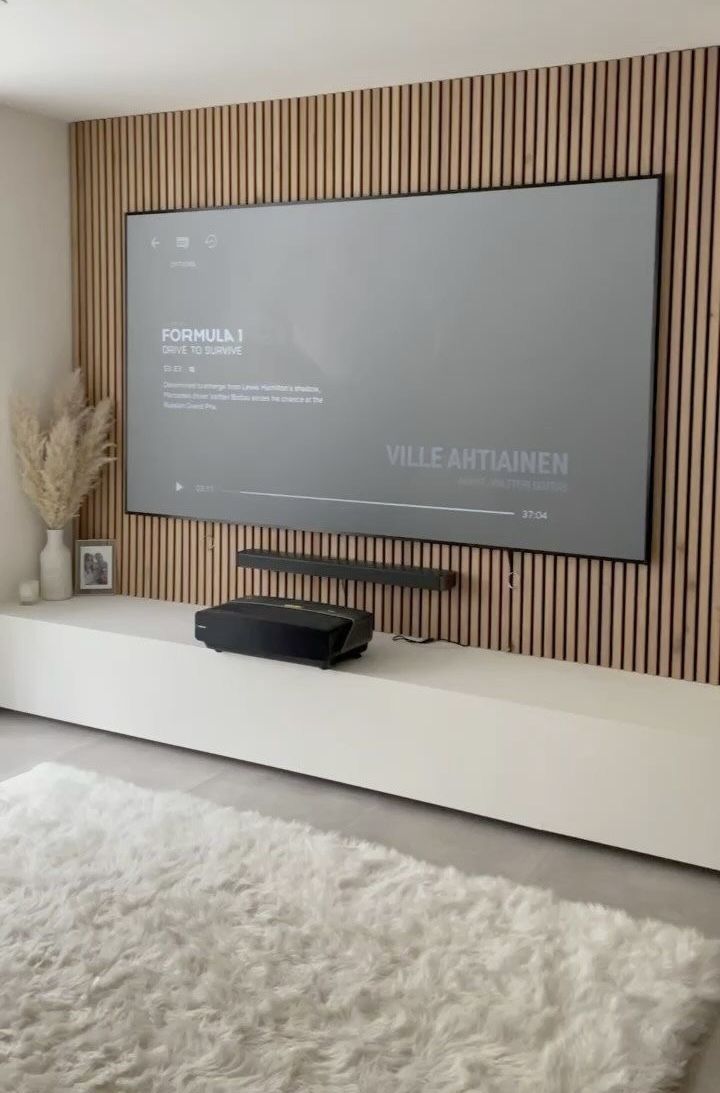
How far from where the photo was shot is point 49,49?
3871 mm

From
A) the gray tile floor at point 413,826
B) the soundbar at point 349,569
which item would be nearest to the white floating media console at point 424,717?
the gray tile floor at point 413,826

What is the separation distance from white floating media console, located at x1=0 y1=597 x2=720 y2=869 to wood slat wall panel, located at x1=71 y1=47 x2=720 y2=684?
0.51 feet

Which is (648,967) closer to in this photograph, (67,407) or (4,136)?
(67,407)

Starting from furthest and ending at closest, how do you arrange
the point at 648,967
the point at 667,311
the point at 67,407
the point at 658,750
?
the point at 67,407, the point at 667,311, the point at 658,750, the point at 648,967

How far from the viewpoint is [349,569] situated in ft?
14.3

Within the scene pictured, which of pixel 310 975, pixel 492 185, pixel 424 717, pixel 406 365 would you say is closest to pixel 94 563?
pixel 406 365

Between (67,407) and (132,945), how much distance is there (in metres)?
2.67

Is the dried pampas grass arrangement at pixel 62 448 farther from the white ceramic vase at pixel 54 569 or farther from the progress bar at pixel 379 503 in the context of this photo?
the progress bar at pixel 379 503

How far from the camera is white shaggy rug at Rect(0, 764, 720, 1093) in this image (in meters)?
2.41

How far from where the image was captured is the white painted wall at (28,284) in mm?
4770

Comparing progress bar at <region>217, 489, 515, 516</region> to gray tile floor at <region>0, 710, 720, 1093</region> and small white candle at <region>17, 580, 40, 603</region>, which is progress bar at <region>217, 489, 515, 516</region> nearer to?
small white candle at <region>17, 580, 40, 603</region>

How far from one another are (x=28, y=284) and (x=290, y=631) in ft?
6.54

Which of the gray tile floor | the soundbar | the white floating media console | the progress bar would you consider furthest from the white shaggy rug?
the progress bar

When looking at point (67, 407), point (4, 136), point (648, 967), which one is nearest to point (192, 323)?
point (67, 407)
